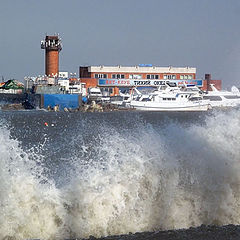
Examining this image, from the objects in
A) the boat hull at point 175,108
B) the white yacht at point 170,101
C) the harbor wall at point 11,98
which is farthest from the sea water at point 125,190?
the harbor wall at point 11,98

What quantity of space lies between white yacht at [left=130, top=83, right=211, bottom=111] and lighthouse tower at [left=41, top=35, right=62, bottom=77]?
17.4 metres

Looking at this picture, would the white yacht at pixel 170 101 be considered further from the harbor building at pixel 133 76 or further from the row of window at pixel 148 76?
the row of window at pixel 148 76

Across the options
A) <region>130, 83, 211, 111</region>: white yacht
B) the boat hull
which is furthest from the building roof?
the boat hull

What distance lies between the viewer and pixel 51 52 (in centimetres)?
8525

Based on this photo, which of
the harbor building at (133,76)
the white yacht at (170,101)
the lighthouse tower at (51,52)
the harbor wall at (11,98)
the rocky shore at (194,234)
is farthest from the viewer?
the lighthouse tower at (51,52)

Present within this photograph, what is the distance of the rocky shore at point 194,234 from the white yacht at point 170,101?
188ft

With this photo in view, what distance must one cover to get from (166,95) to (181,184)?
58012 mm

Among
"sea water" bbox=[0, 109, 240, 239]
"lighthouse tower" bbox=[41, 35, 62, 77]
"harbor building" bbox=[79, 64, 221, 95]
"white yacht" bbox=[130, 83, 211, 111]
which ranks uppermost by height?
"lighthouse tower" bbox=[41, 35, 62, 77]

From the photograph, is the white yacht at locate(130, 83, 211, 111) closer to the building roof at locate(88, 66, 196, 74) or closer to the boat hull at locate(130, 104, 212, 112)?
the boat hull at locate(130, 104, 212, 112)

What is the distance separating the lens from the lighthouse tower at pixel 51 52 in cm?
8462

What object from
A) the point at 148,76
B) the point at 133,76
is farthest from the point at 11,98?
the point at 148,76

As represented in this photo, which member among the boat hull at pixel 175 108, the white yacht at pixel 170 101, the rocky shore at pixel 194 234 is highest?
the white yacht at pixel 170 101

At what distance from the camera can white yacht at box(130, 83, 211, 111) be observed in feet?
227

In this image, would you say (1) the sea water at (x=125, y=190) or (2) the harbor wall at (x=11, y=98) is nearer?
(1) the sea water at (x=125, y=190)
